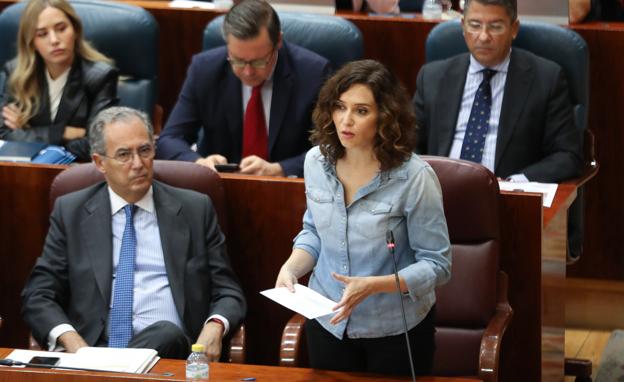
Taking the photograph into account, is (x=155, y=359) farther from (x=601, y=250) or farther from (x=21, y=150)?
(x=601, y=250)

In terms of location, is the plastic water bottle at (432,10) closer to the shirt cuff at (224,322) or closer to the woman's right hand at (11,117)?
the woman's right hand at (11,117)

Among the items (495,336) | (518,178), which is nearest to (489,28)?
(518,178)

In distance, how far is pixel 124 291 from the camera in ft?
9.97

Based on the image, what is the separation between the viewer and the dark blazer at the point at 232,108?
151 inches

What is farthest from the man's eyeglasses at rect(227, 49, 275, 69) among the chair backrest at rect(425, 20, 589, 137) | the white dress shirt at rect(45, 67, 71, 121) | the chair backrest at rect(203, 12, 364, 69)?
the chair backrest at rect(425, 20, 589, 137)

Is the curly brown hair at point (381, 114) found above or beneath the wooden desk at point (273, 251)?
above

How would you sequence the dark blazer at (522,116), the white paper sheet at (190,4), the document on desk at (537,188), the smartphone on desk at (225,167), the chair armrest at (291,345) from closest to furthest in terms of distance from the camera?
the chair armrest at (291,345) → the document on desk at (537,188) → the smartphone on desk at (225,167) → the dark blazer at (522,116) → the white paper sheet at (190,4)

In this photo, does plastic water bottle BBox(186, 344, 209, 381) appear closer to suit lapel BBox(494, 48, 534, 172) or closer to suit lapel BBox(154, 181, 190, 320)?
suit lapel BBox(154, 181, 190, 320)

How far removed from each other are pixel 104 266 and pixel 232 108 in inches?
38.8

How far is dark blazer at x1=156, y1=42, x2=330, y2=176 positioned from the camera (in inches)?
151

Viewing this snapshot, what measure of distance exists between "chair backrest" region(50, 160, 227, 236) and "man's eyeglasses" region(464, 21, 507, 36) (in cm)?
103

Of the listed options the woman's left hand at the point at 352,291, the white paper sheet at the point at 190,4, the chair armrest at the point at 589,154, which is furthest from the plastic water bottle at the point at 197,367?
the white paper sheet at the point at 190,4

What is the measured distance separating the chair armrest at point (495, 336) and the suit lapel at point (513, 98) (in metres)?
0.83

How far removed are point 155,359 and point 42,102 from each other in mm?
1834
